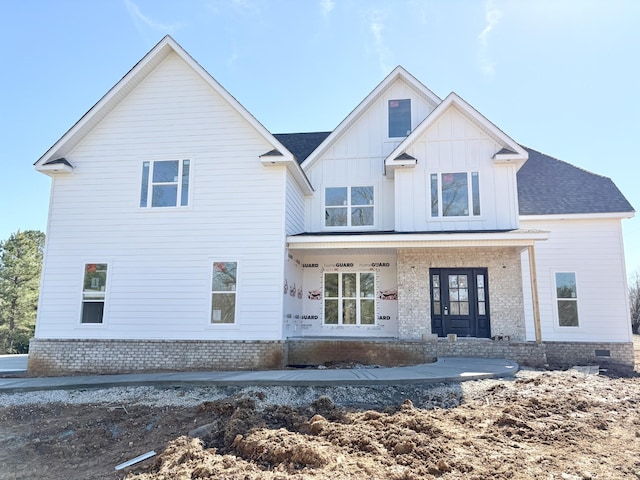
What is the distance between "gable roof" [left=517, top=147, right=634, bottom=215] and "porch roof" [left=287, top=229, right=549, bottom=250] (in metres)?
2.48

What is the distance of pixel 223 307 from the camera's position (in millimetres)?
11156

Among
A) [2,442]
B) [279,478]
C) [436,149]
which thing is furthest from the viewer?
[436,149]

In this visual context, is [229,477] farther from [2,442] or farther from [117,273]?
[117,273]

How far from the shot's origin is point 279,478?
12.8 ft

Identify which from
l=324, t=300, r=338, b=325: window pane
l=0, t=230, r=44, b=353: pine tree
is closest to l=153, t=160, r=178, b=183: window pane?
l=324, t=300, r=338, b=325: window pane

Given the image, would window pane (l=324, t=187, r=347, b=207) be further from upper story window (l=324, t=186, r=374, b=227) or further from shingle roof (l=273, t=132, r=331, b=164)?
shingle roof (l=273, t=132, r=331, b=164)

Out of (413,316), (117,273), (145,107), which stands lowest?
(413,316)

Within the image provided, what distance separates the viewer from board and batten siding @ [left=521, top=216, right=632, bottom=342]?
1239 centimetres

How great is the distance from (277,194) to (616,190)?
10.9m

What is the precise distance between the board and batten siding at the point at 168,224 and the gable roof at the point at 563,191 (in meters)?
8.36

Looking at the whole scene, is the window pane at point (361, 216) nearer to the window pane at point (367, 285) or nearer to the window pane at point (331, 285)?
the window pane at point (367, 285)

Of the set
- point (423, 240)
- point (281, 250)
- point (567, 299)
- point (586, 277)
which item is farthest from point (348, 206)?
point (586, 277)

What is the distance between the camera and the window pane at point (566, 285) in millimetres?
12734

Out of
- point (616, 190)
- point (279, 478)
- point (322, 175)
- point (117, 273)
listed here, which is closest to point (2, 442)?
point (279, 478)
